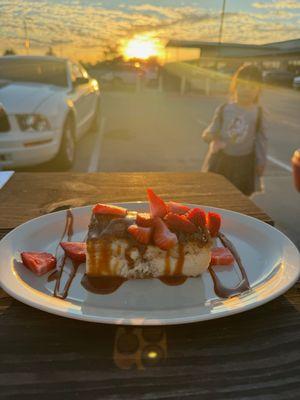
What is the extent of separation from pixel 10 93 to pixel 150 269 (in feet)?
17.2

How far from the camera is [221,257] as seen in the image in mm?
1511

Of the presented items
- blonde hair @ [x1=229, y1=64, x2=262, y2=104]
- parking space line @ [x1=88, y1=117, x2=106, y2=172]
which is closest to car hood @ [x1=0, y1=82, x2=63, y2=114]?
parking space line @ [x1=88, y1=117, x2=106, y2=172]

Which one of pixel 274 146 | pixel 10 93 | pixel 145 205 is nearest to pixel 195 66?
pixel 274 146

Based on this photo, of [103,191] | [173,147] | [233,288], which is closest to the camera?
[233,288]

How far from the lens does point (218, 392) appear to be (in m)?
0.95

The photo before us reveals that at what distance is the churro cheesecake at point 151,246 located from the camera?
141 centimetres

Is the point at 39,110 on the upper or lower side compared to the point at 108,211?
lower

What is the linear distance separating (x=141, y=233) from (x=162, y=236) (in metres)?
0.07

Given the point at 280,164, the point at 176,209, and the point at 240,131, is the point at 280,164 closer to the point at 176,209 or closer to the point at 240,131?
the point at 240,131

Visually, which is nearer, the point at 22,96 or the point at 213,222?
the point at 213,222

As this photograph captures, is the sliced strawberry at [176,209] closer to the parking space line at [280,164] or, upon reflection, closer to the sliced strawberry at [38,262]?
the sliced strawberry at [38,262]

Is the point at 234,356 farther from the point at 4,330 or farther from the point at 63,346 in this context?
the point at 4,330

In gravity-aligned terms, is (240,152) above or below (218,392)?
below

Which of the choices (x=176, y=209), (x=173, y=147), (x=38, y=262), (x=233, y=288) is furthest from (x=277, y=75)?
(x=38, y=262)
